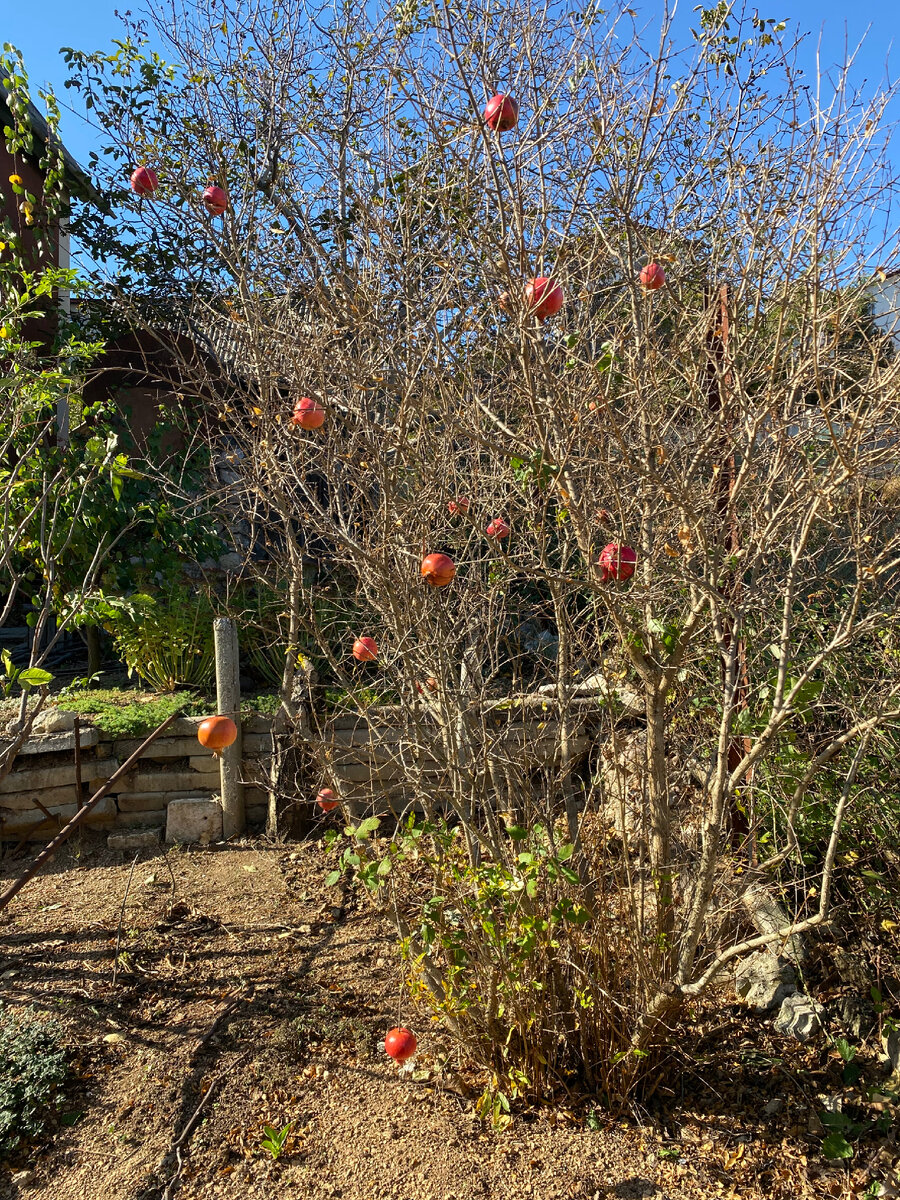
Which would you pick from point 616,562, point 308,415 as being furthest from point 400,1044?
point 308,415

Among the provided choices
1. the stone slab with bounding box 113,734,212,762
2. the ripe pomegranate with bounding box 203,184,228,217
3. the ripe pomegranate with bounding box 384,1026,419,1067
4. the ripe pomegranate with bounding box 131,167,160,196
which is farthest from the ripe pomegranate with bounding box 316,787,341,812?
the ripe pomegranate with bounding box 131,167,160,196

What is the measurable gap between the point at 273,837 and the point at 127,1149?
1986 millimetres

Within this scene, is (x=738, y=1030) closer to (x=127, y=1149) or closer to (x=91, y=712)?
(x=127, y=1149)

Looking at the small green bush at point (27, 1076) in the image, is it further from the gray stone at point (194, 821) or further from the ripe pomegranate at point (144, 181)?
the ripe pomegranate at point (144, 181)

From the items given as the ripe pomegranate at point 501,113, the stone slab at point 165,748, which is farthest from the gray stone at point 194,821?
the ripe pomegranate at point 501,113

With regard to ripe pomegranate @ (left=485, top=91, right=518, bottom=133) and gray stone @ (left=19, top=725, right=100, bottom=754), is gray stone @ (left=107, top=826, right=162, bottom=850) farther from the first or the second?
ripe pomegranate @ (left=485, top=91, right=518, bottom=133)

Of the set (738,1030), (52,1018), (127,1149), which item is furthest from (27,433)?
(738,1030)

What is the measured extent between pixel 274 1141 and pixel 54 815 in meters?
2.66

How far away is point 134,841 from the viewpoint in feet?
14.7

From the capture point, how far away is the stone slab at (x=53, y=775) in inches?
175

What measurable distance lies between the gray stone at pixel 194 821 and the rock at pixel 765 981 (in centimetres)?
277

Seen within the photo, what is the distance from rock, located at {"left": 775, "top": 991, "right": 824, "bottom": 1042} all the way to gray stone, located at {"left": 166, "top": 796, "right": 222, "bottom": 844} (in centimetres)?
293

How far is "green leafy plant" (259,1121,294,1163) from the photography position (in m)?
2.43

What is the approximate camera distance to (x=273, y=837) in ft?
14.7
